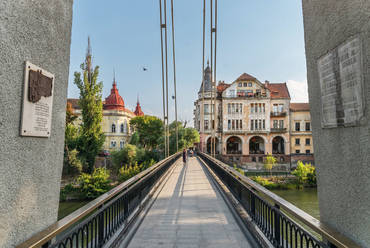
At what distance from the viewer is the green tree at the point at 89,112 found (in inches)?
1113

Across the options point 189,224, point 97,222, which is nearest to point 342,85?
point 97,222

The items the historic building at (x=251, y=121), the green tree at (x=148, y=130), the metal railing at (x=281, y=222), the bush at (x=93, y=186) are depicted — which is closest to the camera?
the metal railing at (x=281, y=222)

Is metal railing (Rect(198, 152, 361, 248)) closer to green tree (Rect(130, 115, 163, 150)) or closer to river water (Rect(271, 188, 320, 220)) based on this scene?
river water (Rect(271, 188, 320, 220))

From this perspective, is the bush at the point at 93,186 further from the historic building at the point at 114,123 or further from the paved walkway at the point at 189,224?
the historic building at the point at 114,123

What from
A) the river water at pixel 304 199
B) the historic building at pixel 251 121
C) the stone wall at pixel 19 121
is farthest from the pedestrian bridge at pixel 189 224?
the historic building at pixel 251 121

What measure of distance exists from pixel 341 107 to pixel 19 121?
102 inches

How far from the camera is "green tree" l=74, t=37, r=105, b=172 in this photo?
2828cm

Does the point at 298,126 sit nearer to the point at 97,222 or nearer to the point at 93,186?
the point at 93,186

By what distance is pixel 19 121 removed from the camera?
173 cm

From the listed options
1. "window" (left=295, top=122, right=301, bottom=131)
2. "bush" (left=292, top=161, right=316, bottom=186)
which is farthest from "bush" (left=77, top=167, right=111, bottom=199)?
"window" (left=295, top=122, right=301, bottom=131)

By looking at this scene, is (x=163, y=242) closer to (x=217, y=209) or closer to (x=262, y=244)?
(x=262, y=244)

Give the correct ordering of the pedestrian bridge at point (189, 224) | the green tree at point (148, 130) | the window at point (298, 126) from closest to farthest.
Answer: the pedestrian bridge at point (189, 224) < the window at point (298, 126) < the green tree at point (148, 130)

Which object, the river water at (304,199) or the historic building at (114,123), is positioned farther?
the historic building at (114,123)

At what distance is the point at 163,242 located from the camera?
3.39 meters
